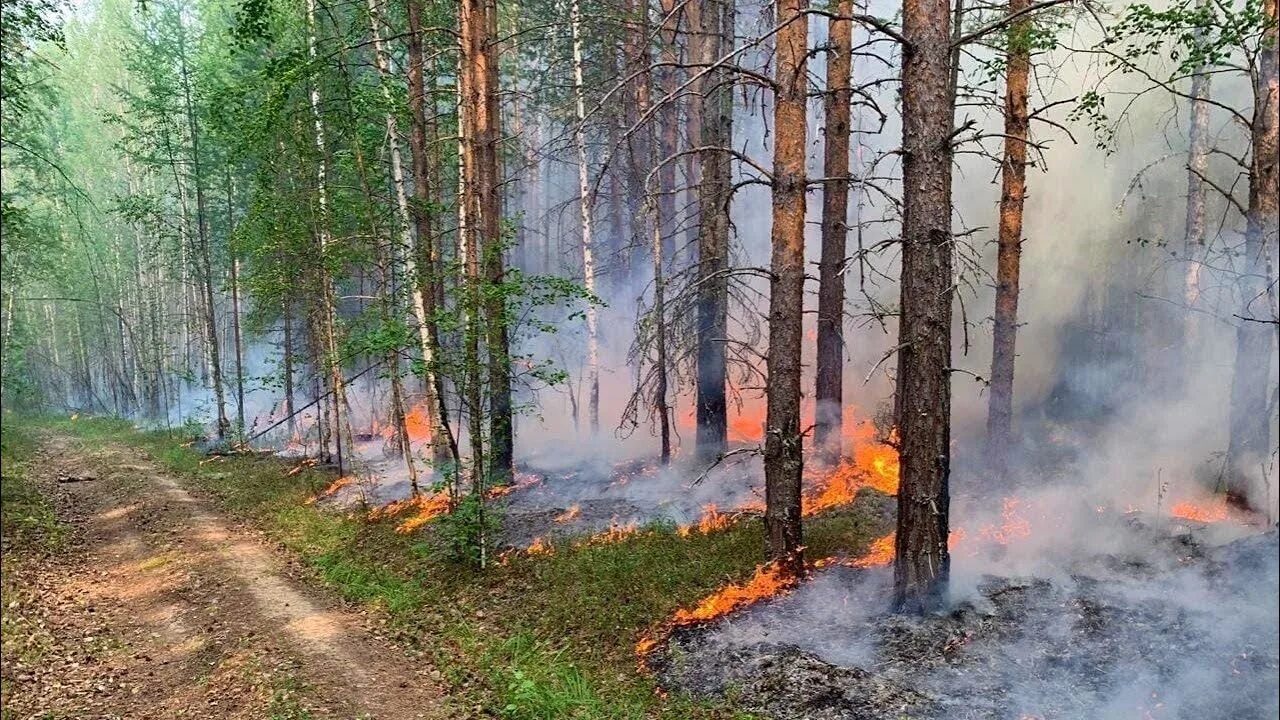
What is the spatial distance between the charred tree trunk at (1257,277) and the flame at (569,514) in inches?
385

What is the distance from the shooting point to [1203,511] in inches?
406

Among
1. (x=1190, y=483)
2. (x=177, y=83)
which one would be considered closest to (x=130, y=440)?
(x=177, y=83)

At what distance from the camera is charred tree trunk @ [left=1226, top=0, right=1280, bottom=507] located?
7.90 metres

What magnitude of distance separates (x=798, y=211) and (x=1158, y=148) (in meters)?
21.6

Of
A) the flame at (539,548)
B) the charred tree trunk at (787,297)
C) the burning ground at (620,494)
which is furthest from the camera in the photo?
the burning ground at (620,494)

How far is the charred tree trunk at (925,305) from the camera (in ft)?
23.3

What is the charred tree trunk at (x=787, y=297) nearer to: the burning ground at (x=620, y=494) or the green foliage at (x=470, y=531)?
the burning ground at (x=620, y=494)

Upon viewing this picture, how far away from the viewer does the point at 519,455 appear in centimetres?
1750

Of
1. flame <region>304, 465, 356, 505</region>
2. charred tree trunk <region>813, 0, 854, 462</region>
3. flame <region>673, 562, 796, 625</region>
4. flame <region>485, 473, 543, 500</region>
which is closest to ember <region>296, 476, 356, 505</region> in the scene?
flame <region>304, 465, 356, 505</region>

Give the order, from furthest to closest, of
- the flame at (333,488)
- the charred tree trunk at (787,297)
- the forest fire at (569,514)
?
the flame at (333,488), the forest fire at (569,514), the charred tree trunk at (787,297)

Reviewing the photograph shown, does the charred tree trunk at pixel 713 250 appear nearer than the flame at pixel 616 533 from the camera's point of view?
No

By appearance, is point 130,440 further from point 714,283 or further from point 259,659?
point 714,283

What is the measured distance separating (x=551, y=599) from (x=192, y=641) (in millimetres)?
4786

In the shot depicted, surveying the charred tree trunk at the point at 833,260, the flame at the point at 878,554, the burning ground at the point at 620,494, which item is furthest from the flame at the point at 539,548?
the charred tree trunk at the point at 833,260
